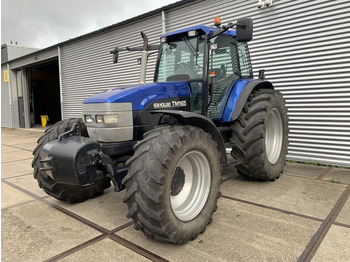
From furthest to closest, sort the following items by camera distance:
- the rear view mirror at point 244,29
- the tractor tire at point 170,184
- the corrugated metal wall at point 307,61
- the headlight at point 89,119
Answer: the corrugated metal wall at point 307,61 < the rear view mirror at point 244,29 < the headlight at point 89,119 < the tractor tire at point 170,184

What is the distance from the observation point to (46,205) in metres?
3.46

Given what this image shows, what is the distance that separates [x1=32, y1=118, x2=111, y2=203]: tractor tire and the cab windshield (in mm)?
1369

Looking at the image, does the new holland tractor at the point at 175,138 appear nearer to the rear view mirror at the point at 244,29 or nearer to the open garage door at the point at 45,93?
the rear view mirror at the point at 244,29

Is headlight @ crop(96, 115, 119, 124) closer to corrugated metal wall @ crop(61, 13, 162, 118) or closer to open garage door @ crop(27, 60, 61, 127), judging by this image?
corrugated metal wall @ crop(61, 13, 162, 118)

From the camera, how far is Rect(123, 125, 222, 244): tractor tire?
2205mm

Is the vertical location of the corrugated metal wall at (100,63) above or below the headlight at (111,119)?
above

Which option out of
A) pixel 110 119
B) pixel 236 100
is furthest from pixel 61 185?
pixel 236 100

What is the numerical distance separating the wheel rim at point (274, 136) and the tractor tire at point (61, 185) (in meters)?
2.71

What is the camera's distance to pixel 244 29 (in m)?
3.10

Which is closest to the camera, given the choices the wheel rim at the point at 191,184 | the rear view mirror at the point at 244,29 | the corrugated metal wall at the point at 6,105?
the wheel rim at the point at 191,184

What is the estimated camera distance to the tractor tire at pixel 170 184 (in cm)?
221

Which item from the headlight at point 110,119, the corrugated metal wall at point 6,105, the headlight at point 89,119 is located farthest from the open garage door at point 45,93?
the headlight at point 110,119

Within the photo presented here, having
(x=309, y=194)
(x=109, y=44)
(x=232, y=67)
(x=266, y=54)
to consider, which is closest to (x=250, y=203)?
(x=309, y=194)

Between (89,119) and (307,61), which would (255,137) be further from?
(307,61)
